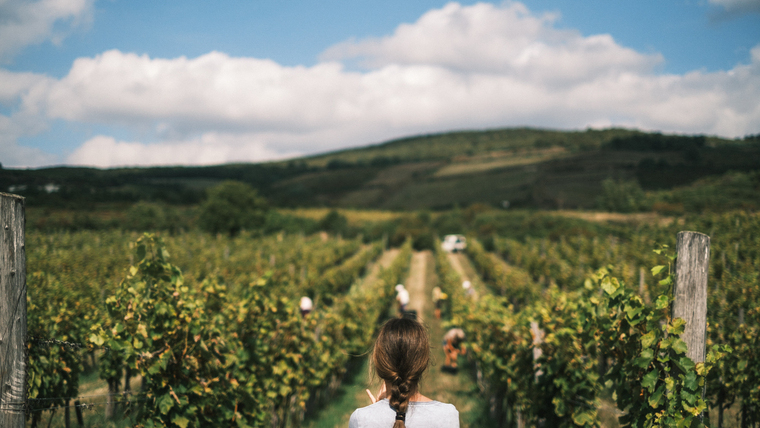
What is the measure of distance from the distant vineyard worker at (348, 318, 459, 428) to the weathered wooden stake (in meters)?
1.66

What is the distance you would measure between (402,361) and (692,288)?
1.88 m

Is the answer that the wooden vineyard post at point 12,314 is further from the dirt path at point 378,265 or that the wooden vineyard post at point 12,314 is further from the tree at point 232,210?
the tree at point 232,210

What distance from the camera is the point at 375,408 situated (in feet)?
5.38

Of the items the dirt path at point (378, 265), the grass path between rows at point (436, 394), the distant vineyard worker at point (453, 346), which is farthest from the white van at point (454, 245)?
the distant vineyard worker at point (453, 346)

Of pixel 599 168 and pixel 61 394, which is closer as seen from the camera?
pixel 61 394

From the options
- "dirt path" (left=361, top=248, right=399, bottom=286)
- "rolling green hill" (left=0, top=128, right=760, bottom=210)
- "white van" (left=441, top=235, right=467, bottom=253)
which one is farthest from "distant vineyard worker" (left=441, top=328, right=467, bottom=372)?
"white van" (left=441, top=235, right=467, bottom=253)

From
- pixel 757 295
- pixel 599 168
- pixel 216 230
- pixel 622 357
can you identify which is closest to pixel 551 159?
pixel 599 168

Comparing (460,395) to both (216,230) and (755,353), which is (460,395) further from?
(216,230)

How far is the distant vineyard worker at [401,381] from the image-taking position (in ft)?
5.28

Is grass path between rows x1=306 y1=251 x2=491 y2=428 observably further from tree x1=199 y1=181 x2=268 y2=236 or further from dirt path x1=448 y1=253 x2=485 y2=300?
tree x1=199 y1=181 x2=268 y2=236

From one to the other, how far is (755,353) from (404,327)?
14.1ft

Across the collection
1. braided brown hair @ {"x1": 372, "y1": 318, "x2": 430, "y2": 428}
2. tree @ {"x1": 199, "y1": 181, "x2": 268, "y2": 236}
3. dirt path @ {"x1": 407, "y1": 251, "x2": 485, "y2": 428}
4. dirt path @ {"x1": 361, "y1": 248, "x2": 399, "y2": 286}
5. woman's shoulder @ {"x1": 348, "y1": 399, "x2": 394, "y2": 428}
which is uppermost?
braided brown hair @ {"x1": 372, "y1": 318, "x2": 430, "y2": 428}

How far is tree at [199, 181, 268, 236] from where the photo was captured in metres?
37.6

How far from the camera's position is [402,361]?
5.32ft
